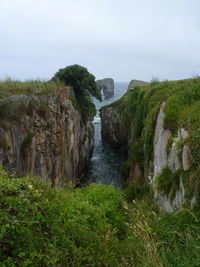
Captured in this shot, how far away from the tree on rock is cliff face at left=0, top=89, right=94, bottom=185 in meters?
3.88

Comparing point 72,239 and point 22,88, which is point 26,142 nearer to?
point 22,88

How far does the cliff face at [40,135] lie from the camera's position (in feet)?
40.6

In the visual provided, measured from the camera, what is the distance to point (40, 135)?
49.0 feet

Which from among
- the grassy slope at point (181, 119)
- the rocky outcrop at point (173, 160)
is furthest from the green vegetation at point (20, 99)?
the rocky outcrop at point (173, 160)

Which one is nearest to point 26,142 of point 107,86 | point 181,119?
point 181,119

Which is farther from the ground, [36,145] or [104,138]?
[36,145]

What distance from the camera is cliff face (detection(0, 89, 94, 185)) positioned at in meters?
12.4

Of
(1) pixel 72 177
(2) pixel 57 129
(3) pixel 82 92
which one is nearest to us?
(2) pixel 57 129

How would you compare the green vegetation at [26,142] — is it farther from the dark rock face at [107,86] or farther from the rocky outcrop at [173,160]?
the dark rock face at [107,86]

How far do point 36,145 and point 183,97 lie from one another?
962 cm

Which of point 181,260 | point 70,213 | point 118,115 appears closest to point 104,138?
point 118,115

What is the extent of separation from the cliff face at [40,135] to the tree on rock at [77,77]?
12.7 feet

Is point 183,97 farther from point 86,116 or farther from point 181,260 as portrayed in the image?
point 86,116

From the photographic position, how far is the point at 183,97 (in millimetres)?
9766
